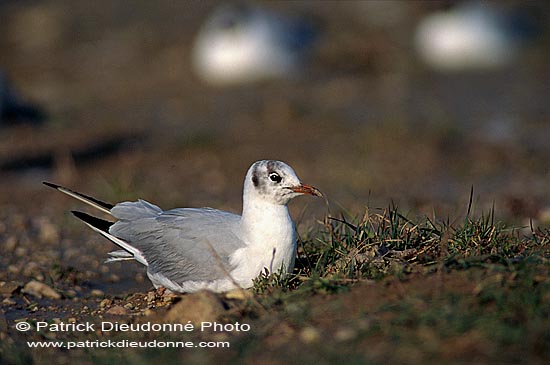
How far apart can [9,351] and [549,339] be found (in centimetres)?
230

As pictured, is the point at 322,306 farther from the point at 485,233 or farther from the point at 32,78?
the point at 32,78

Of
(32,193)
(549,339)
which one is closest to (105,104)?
(32,193)

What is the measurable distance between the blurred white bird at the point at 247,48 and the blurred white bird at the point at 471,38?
7.19 feet

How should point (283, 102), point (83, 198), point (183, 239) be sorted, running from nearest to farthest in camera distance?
1. point (183, 239)
2. point (83, 198)
3. point (283, 102)

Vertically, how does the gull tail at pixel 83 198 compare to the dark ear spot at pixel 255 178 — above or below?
below

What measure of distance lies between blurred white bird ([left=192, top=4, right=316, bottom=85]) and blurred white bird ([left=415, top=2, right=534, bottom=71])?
2.19m

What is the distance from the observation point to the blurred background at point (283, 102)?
845 centimetres

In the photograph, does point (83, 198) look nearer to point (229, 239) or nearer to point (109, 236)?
point (109, 236)

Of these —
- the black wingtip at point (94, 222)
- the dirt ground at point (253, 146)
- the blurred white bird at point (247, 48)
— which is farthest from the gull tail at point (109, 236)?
the blurred white bird at point (247, 48)

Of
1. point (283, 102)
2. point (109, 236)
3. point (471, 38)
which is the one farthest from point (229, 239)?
point (471, 38)

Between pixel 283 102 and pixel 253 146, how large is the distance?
2.02m

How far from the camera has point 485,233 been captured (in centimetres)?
445

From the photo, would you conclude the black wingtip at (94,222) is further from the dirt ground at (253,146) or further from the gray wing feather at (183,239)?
the dirt ground at (253,146)

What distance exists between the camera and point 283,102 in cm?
1176
